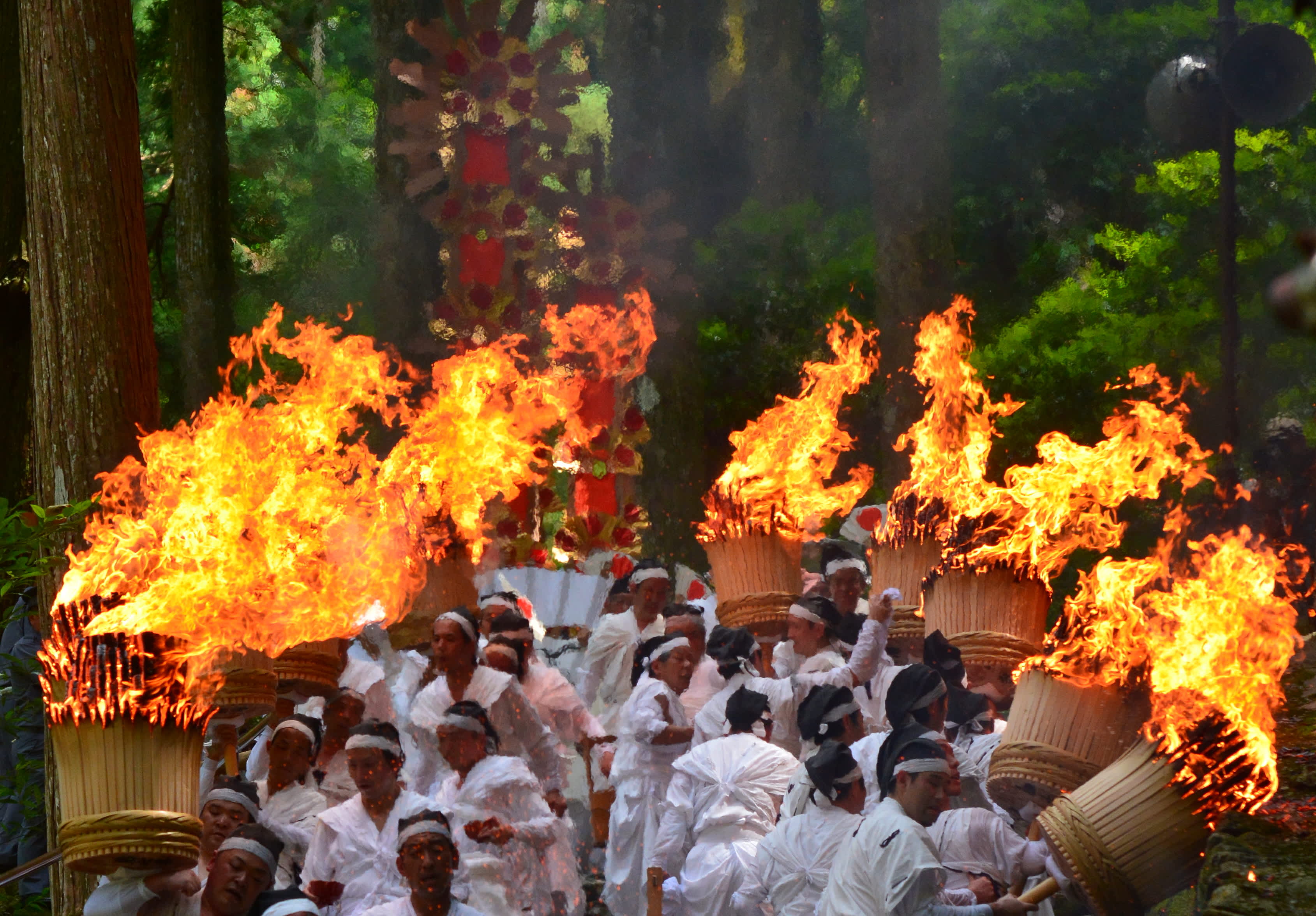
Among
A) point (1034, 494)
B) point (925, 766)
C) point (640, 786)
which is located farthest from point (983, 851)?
point (640, 786)

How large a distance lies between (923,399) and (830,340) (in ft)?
6.33

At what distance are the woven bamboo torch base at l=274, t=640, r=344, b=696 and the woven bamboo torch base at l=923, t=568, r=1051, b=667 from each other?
2.60 meters

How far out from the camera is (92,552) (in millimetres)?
5477

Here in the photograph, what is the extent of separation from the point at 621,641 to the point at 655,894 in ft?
9.52

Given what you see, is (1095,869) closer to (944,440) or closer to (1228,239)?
(944,440)

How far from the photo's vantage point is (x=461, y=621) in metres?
7.73

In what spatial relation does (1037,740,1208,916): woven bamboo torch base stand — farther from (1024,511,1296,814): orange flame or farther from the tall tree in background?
the tall tree in background

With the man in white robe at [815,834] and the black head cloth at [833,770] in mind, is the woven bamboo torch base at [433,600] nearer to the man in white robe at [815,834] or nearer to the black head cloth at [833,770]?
the man in white robe at [815,834]

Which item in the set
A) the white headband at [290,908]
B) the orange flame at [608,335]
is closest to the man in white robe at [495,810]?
the white headband at [290,908]

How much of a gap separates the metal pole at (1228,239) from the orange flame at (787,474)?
92.6 inches

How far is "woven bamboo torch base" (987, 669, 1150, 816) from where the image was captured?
16.5 feet

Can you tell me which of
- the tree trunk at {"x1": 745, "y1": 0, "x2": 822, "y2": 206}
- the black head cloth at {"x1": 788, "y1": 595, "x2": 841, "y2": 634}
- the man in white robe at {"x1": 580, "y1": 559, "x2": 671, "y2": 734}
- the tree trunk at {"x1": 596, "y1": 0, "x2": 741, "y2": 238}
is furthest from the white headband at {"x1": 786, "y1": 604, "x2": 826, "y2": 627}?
the tree trunk at {"x1": 745, "y1": 0, "x2": 822, "y2": 206}

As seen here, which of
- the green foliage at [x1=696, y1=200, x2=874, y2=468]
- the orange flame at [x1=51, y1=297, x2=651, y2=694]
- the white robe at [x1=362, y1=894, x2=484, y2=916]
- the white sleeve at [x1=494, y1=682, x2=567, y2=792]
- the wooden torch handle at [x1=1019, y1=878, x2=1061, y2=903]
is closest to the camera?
the wooden torch handle at [x1=1019, y1=878, x2=1061, y2=903]

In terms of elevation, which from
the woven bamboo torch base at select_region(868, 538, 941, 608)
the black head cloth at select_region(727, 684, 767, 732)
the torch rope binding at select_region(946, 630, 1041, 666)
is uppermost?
the woven bamboo torch base at select_region(868, 538, 941, 608)
